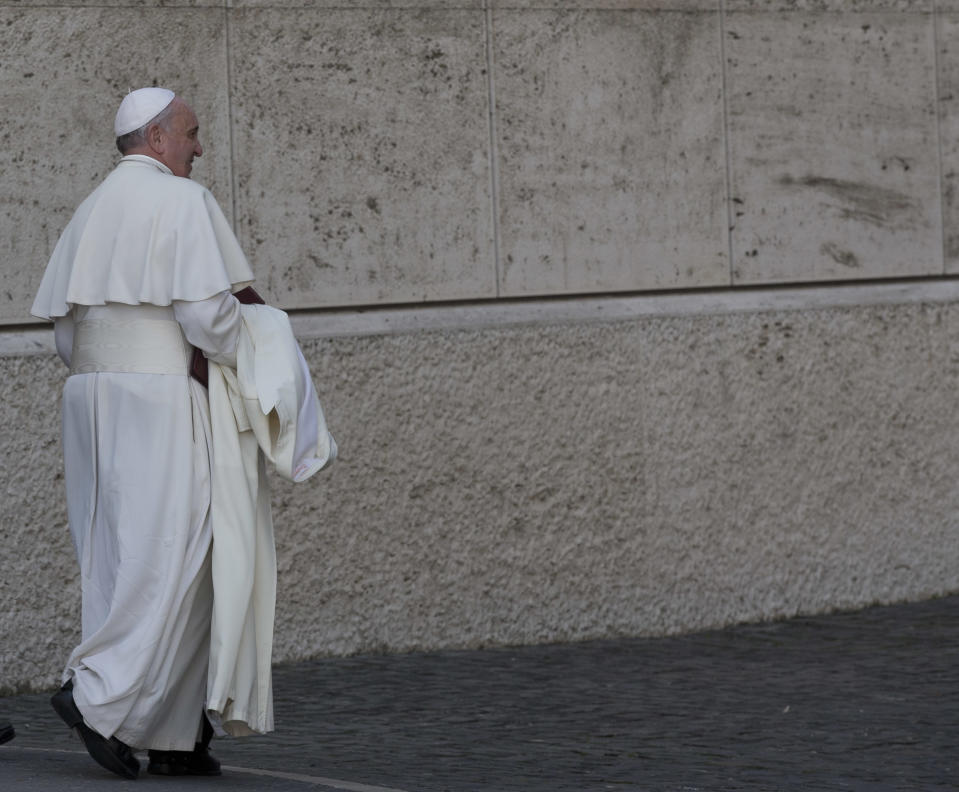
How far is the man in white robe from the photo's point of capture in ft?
17.2

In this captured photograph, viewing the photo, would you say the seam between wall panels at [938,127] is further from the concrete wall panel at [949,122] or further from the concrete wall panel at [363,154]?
the concrete wall panel at [363,154]

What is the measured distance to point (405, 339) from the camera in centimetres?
788

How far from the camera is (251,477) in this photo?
17.8 feet

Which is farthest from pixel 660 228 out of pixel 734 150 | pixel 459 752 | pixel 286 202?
pixel 459 752

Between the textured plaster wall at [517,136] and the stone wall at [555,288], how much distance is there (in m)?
0.01

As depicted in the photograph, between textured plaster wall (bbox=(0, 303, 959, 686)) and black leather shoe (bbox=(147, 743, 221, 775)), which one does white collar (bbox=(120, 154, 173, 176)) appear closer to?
black leather shoe (bbox=(147, 743, 221, 775))

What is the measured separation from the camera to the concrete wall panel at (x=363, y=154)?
7.69 meters

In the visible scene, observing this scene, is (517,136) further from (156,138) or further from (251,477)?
(251,477)

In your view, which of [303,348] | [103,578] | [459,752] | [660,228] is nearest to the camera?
[103,578]

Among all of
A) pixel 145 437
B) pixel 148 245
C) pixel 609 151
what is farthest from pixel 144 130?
pixel 609 151

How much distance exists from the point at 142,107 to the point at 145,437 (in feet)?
2.84

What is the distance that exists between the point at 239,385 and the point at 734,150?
372 centimetres

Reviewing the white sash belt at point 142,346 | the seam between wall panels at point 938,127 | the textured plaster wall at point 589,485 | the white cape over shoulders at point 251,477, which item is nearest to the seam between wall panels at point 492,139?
the textured plaster wall at point 589,485

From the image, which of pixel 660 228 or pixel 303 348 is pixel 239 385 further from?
pixel 660 228
